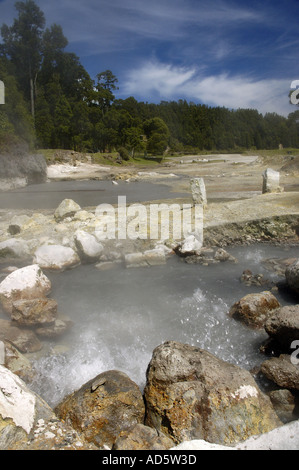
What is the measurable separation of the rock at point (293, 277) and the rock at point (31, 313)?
4773 millimetres

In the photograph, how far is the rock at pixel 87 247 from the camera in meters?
9.18

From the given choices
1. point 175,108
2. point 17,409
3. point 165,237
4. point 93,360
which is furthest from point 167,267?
point 175,108

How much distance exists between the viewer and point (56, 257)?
350 inches

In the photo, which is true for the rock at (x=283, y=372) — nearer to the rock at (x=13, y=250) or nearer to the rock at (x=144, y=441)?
the rock at (x=144, y=441)

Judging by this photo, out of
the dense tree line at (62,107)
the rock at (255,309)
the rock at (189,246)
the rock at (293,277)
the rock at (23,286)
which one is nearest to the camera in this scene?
the rock at (255,309)

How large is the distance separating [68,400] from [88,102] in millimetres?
59392

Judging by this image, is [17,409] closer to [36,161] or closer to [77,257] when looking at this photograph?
[77,257]

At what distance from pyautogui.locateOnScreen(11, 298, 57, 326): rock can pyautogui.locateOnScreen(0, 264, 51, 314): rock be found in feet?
1.63

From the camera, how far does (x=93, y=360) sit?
520cm

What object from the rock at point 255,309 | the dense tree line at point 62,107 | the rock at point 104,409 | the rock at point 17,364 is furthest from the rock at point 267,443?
the dense tree line at point 62,107

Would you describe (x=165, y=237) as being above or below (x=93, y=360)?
above

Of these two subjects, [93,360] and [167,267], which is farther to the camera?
[167,267]

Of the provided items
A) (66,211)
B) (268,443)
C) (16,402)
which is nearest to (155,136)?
(66,211)

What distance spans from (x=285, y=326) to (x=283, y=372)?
75 cm
